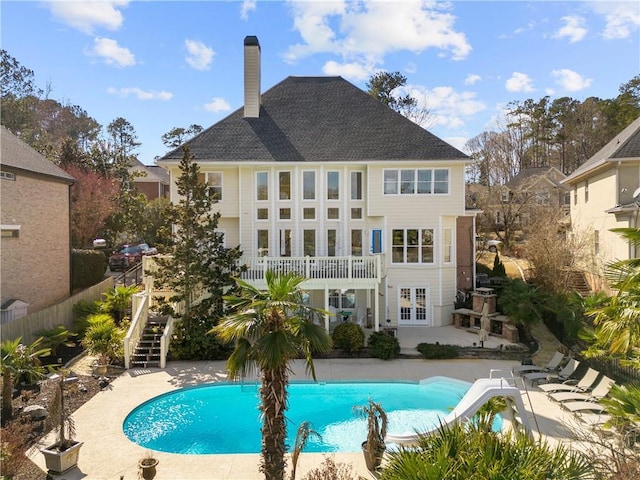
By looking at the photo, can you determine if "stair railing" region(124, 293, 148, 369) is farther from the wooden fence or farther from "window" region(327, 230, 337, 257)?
"window" region(327, 230, 337, 257)

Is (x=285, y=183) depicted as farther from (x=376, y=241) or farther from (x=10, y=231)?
(x=10, y=231)

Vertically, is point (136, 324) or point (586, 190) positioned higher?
point (586, 190)

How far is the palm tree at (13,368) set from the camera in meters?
10.9

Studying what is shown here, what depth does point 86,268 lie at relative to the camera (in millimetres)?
23297

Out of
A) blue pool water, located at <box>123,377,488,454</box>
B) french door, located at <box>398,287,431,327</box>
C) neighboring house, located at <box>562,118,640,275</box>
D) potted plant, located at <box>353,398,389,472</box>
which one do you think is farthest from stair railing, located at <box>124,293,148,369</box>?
neighboring house, located at <box>562,118,640,275</box>

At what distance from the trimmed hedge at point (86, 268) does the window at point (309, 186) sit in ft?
41.3

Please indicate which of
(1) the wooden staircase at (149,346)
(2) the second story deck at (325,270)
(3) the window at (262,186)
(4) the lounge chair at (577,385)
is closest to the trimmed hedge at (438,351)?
(2) the second story deck at (325,270)

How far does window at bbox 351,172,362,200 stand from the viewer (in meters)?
21.5

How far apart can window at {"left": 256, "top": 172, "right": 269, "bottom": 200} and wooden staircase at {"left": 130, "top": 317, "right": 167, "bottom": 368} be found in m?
7.59

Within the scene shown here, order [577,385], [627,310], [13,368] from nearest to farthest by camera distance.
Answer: [627,310] → [13,368] → [577,385]

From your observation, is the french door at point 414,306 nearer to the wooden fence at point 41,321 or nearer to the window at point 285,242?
the window at point 285,242

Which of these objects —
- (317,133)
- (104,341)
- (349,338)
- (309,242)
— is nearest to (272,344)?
(349,338)

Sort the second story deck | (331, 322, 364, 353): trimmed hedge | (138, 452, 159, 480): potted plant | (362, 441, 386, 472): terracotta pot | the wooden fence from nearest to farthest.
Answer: (138, 452, 159, 480): potted plant, (362, 441, 386, 472): terracotta pot, the wooden fence, (331, 322, 364, 353): trimmed hedge, the second story deck

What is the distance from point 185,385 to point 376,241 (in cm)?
1150
